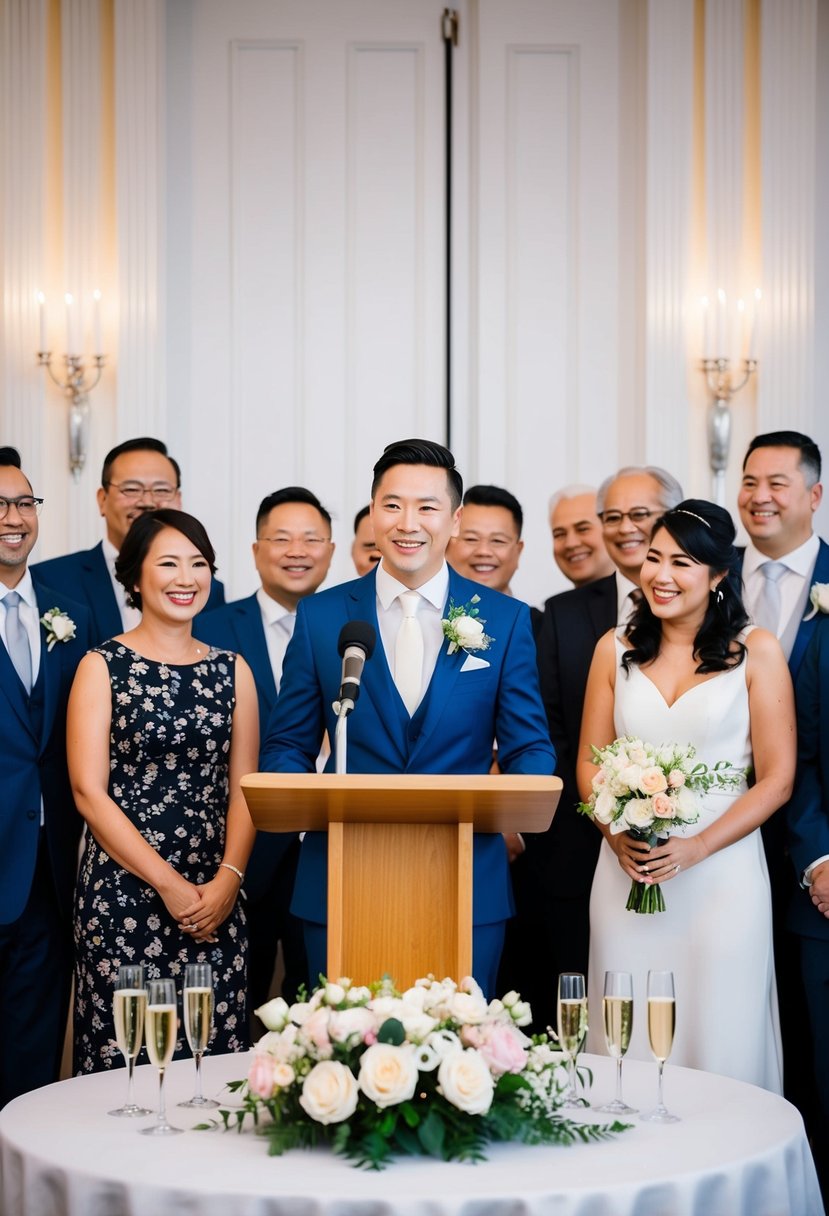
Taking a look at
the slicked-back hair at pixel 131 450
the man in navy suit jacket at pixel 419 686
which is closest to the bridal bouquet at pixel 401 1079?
the man in navy suit jacket at pixel 419 686

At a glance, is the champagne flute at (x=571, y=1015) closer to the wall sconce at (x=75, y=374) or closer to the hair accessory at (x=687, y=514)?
the hair accessory at (x=687, y=514)

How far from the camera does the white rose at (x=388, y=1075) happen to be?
2221 millimetres

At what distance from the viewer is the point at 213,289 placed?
6.97 metres

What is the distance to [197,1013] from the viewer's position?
253cm

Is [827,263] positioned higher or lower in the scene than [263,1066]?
higher

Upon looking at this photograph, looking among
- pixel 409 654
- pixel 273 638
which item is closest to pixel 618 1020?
pixel 409 654

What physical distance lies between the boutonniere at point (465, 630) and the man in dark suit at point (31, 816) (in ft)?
4.55

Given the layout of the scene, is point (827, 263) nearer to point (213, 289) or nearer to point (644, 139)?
point (644, 139)

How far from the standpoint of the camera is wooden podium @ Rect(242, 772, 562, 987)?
107 inches

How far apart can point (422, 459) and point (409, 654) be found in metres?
0.45

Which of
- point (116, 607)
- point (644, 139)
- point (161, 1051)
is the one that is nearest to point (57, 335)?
point (116, 607)

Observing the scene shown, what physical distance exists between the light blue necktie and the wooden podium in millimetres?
1624

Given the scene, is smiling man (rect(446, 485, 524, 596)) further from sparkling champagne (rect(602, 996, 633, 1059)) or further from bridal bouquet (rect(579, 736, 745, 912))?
sparkling champagne (rect(602, 996, 633, 1059))

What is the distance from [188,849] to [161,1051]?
4.94 ft
